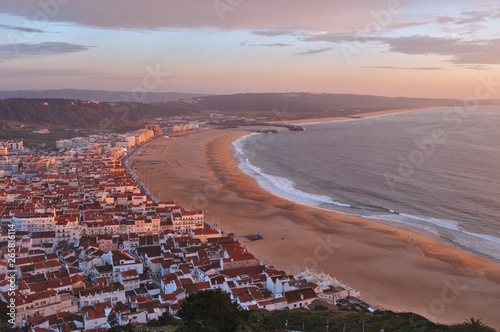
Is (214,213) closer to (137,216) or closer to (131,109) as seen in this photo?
(137,216)

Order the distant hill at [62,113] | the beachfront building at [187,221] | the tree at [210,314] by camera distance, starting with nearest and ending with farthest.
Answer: the tree at [210,314]
the beachfront building at [187,221]
the distant hill at [62,113]

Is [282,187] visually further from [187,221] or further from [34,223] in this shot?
[34,223]

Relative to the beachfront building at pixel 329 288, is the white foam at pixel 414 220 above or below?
above

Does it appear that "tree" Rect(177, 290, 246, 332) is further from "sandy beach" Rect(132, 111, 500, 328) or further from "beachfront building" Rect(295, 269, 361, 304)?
"sandy beach" Rect(132, 111, 500, 328)

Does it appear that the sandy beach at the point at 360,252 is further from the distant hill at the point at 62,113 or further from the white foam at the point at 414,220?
the distant hill at the point at 62,113

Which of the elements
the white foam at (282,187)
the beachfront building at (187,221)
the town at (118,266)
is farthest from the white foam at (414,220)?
the beachfront building at (187,221)

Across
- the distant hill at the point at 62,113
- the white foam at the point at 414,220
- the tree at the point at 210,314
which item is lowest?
the white foam at the point at 414,220

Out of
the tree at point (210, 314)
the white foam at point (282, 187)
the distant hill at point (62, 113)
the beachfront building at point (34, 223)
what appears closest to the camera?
the tree at point (210, 314)
